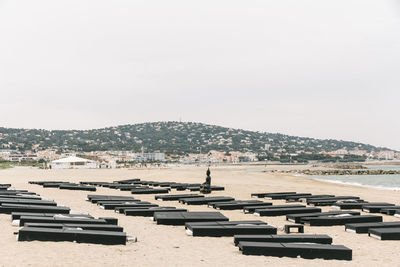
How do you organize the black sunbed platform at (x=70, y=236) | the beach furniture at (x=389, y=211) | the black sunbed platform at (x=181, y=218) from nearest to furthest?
the black sunbed platform at (x=70, y=236) → the black sunbed platform at (x=181, y=218) → the beach furniture at (x=389, y=211)

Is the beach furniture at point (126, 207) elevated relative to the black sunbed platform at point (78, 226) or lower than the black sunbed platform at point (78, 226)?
lower

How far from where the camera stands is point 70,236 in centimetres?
952

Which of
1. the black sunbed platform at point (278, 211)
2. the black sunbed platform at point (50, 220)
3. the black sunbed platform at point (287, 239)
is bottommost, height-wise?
the black sunbed platform at point (278, 211)

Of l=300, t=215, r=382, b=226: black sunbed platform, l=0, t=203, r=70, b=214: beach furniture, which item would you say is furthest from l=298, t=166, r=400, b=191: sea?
l=0, t=203, r=70, b=214: beach furniture

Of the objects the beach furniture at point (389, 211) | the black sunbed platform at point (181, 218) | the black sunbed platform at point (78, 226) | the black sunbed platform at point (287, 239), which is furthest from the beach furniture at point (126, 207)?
the beach furniture at point (389, 211)

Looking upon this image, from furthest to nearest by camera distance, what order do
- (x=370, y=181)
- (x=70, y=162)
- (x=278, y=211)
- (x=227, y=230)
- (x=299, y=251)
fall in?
(x=70, y=162) < (x=370, y=181) < (x=278, y=211) < (x=227, y=230) < (x=299, y=251)

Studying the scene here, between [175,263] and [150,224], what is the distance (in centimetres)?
594

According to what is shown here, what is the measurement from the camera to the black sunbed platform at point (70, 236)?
365 inches

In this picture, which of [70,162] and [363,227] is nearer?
[363,227]

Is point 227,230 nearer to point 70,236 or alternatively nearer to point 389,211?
point 70,236

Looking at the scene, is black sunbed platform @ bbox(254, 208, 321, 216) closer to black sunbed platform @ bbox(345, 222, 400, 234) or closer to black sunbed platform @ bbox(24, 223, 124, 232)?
black sunbed platform @ bbox(345, 222, 400, 234)

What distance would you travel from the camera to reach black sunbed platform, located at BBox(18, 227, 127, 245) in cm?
927

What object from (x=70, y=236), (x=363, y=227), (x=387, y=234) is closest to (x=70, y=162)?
(x=363, y=227)

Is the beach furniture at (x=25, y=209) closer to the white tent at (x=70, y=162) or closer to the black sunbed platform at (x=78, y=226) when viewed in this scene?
the black sunbed platform at (x=78, y=226)
